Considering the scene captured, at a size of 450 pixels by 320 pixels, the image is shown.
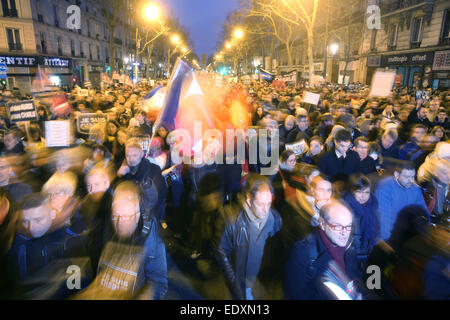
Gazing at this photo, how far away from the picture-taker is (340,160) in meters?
4.56

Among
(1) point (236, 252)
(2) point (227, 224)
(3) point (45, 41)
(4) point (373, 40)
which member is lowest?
(1) point (236, 252)

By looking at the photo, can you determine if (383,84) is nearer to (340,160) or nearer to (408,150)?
(408,150)

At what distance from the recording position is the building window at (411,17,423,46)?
24.9 meters

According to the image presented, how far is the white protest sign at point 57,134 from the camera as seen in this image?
5496mm

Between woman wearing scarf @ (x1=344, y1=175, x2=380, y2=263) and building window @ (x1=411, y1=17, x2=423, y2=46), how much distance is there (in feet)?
90.8

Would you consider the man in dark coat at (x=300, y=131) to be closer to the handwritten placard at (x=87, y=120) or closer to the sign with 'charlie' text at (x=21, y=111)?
the handwritten placard at (x=87, y=120)

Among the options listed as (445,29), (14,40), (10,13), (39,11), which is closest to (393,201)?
(445,29)

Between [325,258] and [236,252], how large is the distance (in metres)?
0.81

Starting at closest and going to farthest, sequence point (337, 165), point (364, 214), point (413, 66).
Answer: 1. point (364, 214)
2. point (337, 165)
3. point (413, 66)

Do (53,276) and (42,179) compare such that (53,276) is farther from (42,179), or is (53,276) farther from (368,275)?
(368,275)

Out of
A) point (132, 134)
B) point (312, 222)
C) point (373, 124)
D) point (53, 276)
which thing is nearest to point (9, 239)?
point (53, 276)

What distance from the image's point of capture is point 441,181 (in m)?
3.72

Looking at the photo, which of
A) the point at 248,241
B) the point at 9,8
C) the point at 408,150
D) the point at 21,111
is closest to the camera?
the point at 248,241
